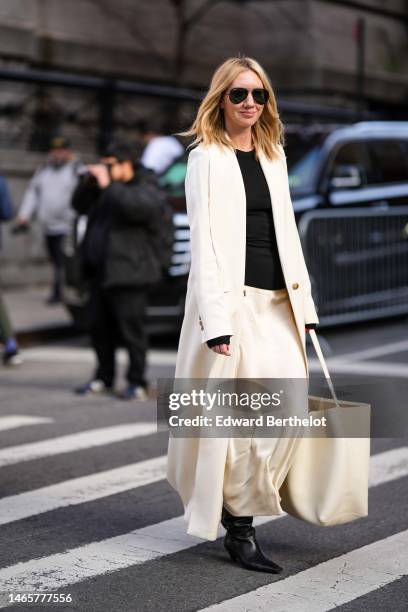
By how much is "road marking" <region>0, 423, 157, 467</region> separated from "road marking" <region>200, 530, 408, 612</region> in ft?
8.26

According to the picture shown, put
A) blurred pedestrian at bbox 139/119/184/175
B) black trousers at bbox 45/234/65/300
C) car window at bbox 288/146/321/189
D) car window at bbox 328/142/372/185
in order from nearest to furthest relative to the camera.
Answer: car window at bbox 288/146/321/189 < car window at bbox 328/142/372/185 < blurred pedestrian at bbox 139/119/184/175 < black trousers at bbox 45/234/65/300

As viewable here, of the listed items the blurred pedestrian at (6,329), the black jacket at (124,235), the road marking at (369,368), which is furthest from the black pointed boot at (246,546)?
the blurred pedestrian at (6,329)

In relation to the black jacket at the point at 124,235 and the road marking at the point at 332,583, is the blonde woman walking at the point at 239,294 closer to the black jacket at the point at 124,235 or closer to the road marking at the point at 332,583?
the road marking at the point at 332,583

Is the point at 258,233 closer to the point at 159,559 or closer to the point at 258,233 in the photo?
the point at 258,233

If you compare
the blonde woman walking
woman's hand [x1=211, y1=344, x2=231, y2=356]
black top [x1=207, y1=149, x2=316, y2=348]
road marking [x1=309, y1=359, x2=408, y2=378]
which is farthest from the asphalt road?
road marking [x1=309, y1=359, x2=408, y2=378]

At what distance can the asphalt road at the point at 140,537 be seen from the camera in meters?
4.77

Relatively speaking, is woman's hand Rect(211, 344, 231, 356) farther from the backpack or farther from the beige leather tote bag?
the backpack

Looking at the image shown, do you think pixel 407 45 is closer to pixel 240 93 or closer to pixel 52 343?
pixel 52 343

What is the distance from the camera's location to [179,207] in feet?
39.1

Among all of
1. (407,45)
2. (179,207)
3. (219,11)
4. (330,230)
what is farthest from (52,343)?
(407,45)

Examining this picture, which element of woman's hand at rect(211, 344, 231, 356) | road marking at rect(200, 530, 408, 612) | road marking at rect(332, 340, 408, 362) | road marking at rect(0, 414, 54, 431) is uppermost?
woman's hand at rect(211, 344, 231, 356)

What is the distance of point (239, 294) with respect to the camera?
4996 millimetres

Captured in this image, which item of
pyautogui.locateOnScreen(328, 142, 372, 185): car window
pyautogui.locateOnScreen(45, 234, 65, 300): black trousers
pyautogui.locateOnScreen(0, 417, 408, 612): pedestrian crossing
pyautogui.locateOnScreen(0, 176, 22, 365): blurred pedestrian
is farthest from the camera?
pyautogui.locateOnScreen(45, 234, 65, 300): black trousers

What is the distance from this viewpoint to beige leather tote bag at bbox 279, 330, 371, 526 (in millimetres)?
4934
